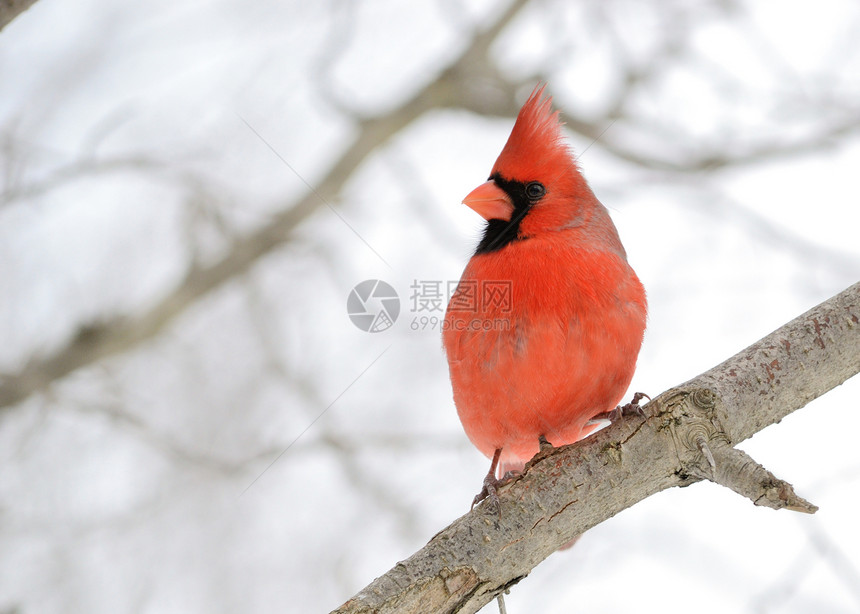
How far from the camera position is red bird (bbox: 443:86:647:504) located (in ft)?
6.71

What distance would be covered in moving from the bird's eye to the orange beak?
58mm

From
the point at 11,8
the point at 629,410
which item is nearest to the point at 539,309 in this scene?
the point at 629,410

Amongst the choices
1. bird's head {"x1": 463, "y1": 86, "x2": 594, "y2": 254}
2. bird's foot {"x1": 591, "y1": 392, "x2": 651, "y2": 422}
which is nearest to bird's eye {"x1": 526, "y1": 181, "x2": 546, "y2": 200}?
bird's head {"x1": 463, "y1": 86, "x2": 594, "y2": 254}

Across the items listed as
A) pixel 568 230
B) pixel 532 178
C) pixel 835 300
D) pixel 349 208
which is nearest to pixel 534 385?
pixel 568 230

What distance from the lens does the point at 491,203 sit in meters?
2.30

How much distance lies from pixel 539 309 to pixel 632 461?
1.43ft

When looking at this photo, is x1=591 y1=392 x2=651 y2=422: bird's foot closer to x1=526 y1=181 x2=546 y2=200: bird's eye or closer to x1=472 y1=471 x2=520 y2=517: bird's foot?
x1=472 y1=471 x2=520 y2=517: bird's foot

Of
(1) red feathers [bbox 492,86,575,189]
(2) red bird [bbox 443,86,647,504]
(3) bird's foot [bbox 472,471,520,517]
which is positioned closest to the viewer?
(3) bird's foot [bbox 472,471,520,517]

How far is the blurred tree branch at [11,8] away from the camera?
190cm

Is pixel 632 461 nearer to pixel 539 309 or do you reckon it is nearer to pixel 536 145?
pixel 539 309

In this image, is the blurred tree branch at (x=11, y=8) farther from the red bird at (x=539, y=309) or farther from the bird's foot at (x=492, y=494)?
the bird's foot at (x=492, y=494)

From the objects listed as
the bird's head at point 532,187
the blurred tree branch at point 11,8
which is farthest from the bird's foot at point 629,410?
the blurred tree branch at point 11,8

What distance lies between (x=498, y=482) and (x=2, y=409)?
2492 millimetres

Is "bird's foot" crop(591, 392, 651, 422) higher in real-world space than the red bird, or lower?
lower
